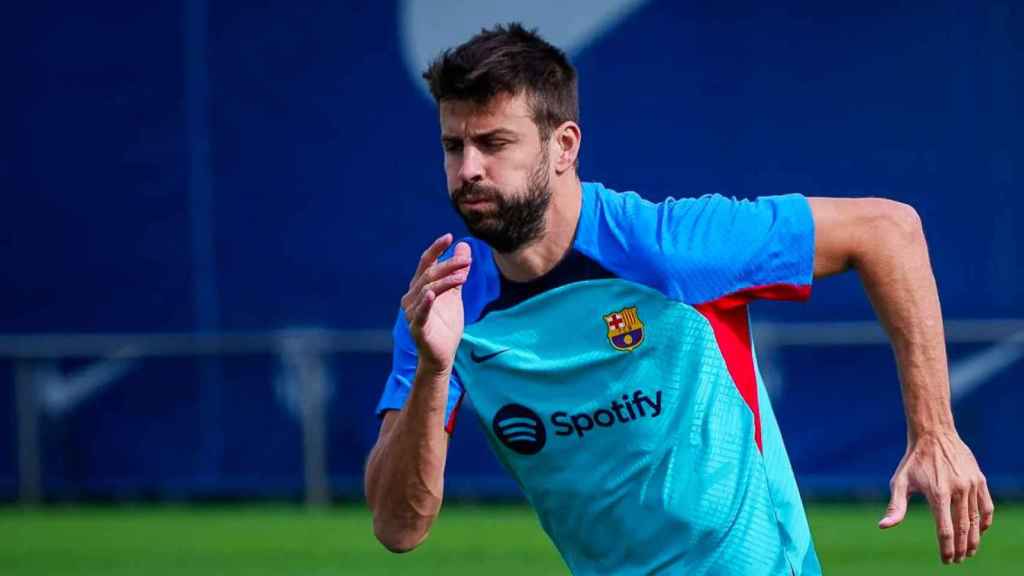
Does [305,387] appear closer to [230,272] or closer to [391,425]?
[230,272]

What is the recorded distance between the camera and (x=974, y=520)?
4.34 meters

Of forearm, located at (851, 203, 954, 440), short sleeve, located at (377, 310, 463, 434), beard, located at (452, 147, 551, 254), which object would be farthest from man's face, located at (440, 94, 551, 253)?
forearm, located at (851, 203, 954, 440)

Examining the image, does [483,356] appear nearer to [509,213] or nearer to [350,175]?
[509,213]

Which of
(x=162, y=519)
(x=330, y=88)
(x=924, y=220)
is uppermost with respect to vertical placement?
(x=330, y=88)

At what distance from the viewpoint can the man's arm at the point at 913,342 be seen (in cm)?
434

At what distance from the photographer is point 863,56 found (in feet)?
41.0

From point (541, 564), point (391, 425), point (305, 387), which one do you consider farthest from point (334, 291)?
point (391, 425)

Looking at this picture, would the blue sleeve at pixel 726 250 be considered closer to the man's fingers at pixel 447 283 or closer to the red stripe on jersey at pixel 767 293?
the red stripe on jersey at pixel 767 293

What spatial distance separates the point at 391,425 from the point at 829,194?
7970mm

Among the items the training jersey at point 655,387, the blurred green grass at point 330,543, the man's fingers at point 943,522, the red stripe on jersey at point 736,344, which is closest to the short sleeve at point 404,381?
the training jersey at point 655,387

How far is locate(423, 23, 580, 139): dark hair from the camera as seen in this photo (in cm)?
466

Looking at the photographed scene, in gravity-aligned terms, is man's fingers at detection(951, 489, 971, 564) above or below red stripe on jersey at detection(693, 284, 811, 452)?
below

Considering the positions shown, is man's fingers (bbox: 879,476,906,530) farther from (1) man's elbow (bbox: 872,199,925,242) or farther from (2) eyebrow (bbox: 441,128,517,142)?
(2) eyebrow (bbox: 441,128,517,142)

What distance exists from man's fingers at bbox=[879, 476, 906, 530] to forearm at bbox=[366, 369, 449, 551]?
1.09 metres
